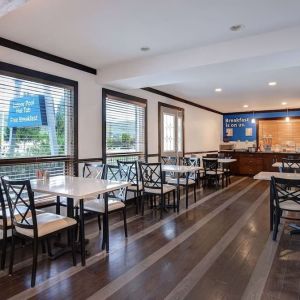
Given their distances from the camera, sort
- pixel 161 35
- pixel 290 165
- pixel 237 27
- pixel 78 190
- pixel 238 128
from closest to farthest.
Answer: pixel 78 190, pixel 237 27, pixel 161 35, pixel 290 165, pixel 238 128

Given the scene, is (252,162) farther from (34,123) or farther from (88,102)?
(34,123)

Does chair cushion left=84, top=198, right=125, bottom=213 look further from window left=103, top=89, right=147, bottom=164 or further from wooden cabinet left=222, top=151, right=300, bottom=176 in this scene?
wooden cabinet left=222, top=151, right=300, bottom=176

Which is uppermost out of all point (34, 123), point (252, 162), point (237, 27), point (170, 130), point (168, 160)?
point (237, 27)

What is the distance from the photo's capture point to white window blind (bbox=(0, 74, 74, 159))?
3.33m

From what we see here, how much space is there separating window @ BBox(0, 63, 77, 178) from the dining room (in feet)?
0.05

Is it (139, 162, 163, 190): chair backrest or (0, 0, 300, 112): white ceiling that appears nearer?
(0, 0, 300, 112): white ceiling

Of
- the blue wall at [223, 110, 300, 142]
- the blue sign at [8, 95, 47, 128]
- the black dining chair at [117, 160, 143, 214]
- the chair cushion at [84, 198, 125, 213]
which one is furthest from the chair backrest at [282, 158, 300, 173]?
the blue wall at [223, 110, 300, 142]

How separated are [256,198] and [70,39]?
15.6 feet

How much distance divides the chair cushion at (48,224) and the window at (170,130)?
3941mm

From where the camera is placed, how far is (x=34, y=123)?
352 cm

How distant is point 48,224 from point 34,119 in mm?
1669

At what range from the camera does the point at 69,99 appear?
13.5ft

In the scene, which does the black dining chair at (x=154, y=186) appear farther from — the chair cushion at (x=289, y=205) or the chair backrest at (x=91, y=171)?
the chair cushion at (x=289, y=205)

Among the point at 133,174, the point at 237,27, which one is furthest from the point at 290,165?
the point at 237,27
